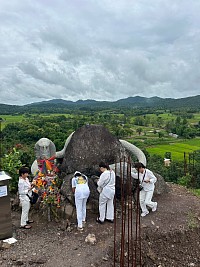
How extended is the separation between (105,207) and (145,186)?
→ 1393 mm

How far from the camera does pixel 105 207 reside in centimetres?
778

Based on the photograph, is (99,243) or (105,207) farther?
(105,207)

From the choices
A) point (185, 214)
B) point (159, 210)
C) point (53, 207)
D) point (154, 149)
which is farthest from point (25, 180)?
point (154, 149)

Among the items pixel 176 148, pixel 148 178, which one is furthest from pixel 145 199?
pixel 176 148

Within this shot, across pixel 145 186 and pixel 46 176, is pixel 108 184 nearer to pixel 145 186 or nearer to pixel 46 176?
pixel 145 186

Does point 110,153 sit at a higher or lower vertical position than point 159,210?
higher

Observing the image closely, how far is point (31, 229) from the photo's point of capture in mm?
7531

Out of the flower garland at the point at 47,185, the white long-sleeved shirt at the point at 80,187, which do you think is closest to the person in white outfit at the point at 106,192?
the white long-sleeved shirt at the point at 80,187

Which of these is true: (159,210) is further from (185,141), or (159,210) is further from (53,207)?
(185,141)

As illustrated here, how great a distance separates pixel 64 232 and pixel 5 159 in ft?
12.7

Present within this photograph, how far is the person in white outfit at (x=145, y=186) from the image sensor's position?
8.17 m

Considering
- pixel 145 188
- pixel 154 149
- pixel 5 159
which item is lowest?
pixel 154 149

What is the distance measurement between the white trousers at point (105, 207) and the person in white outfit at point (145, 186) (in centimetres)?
109

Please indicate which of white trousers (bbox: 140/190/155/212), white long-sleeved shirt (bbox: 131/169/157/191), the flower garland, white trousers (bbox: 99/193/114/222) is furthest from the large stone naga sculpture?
white trousers (bbox: 99/193/114/222)
